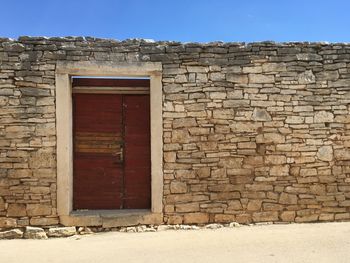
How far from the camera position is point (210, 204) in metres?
5.55

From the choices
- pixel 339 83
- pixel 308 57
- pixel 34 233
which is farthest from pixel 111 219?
pixel 339 83

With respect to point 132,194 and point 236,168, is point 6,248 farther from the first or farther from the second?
point 236,168

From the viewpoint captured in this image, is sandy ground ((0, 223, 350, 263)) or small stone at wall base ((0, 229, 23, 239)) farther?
small stone at wall base ((0, 229, 23, 239))

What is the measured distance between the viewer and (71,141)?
562 cm

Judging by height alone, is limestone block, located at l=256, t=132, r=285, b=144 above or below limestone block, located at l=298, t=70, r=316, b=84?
below

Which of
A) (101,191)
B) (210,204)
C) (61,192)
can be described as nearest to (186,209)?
(210,204)

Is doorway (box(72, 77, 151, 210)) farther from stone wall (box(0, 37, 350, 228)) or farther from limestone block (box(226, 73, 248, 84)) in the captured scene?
limestone block (box(226, 73, 248, 84))

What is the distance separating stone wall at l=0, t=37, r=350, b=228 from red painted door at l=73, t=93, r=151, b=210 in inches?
19.1

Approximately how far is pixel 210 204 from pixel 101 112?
2.24 metres

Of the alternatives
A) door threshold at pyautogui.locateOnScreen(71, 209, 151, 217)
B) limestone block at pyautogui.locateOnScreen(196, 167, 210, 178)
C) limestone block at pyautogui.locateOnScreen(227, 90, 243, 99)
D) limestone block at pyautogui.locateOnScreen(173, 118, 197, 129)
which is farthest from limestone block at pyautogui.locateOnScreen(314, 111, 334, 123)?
door threshold at pyautogui.locateOnScreen(71, 209, 151, 217)

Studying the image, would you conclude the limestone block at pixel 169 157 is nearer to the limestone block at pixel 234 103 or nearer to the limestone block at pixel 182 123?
the limestone block at pixel 182 123

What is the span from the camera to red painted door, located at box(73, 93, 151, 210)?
5770 millimetres

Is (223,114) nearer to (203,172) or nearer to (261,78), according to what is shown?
(261,78)

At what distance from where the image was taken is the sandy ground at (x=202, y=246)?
4234mm
